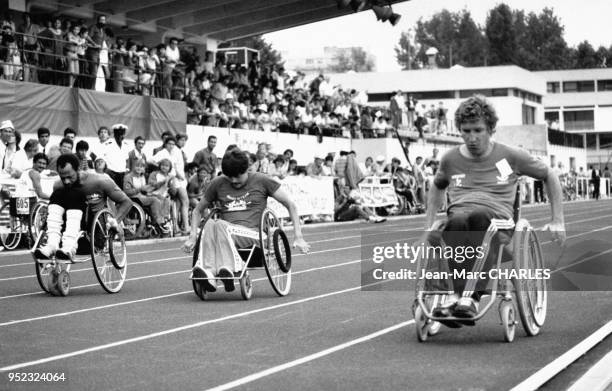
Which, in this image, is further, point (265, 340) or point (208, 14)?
point (208, 14)

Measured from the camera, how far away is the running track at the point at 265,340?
7543 mm

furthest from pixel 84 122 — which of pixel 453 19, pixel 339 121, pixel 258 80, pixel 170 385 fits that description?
pixel 453 19

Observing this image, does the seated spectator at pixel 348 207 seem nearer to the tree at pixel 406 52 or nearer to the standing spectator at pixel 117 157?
the standing spectator at pixel 117 157

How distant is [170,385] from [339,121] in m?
37.3

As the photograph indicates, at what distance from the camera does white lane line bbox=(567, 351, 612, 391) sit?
687 centimetres

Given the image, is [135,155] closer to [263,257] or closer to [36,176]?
[36,176]

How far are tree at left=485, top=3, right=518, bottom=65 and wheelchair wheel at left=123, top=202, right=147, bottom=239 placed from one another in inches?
5216

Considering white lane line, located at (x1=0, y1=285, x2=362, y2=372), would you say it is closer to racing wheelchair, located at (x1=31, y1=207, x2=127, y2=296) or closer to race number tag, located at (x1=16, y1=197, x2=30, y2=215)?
racing wheelchair, located at (x1=31, y1=207, x2=127, y2=296)

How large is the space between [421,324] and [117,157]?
14750 millimetres

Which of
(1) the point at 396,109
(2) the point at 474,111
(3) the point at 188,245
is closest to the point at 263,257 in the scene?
(3) the point at 188,245

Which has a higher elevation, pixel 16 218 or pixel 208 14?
pixel 208 14

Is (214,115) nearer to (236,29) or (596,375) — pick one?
(236,29)

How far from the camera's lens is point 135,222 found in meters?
23.3

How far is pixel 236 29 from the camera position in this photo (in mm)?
41875
